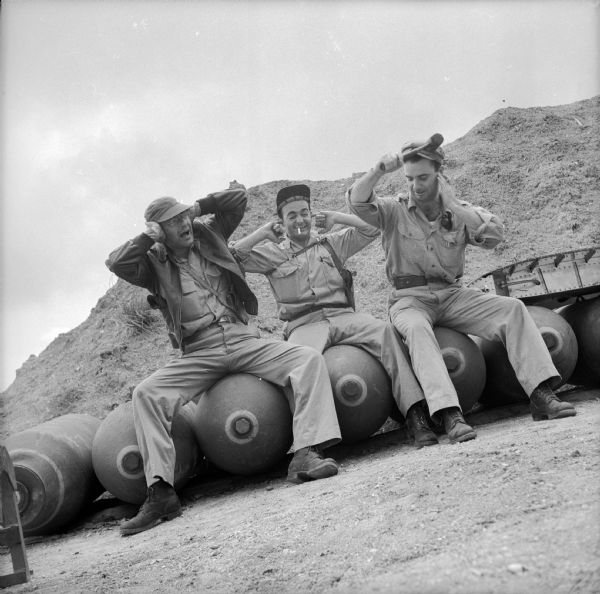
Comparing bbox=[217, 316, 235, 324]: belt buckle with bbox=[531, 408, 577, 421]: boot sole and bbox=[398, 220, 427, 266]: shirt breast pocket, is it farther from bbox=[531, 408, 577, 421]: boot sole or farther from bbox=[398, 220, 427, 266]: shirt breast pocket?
bbox=[531, 408, 577, 421]: boot sole

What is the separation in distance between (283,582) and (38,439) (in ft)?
9.71

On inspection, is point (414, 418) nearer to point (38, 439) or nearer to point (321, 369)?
point (321, 369)

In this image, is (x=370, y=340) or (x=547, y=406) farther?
(x=370, y=340)

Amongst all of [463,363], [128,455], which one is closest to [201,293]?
[128,455]

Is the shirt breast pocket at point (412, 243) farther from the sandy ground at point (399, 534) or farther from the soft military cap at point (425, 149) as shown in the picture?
the sandy ground at point (399, 534)

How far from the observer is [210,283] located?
520 cm

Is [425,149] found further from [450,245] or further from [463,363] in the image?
[463,363]

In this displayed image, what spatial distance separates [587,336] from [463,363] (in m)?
1.22

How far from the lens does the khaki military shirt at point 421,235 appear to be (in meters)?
5.14

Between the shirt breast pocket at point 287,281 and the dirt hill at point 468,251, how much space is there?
405 centimetres

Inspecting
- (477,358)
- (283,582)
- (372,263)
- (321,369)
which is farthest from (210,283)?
(372,263)

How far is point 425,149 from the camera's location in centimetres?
485

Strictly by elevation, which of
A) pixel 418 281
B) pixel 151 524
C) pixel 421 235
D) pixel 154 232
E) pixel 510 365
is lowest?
pixel 151 524

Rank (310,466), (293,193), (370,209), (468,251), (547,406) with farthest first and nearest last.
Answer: (468,251) → (293,193) → (370,209) → (547,406) → (310,466)
